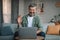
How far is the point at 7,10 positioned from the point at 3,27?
130cm

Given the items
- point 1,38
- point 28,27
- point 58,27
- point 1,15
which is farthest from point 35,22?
point 1,15

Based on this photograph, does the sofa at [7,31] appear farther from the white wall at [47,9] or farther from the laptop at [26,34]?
the white wall at [47,9]

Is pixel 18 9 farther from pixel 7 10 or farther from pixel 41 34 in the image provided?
pixel 41 34

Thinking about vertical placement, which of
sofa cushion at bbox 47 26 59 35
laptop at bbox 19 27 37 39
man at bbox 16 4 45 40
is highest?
man at bbox 16 4 45 40

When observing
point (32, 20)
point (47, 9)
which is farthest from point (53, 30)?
point (47, 9)

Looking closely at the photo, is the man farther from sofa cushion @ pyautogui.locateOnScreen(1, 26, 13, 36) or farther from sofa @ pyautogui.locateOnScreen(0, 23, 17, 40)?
sofa cushion @ pyautogui.locateOnScreen(1, 26, 13, 36)

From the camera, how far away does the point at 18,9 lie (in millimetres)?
5395

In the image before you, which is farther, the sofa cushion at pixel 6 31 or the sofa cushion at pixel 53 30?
the sofa cushion at pixel 53 30

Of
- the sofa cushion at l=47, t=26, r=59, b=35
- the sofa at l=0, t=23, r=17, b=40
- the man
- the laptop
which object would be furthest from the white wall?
the laptop

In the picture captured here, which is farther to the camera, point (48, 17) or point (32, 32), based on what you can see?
point (48, 17)

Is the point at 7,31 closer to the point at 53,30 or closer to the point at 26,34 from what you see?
the point at 26,34

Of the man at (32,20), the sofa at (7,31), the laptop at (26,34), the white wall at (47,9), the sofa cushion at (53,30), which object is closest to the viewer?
the laptop at (26,34)

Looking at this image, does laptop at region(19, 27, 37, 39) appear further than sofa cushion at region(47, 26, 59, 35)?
No

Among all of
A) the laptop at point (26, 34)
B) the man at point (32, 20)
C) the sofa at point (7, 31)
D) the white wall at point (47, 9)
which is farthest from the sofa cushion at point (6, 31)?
the white wall at point (47, 9)
